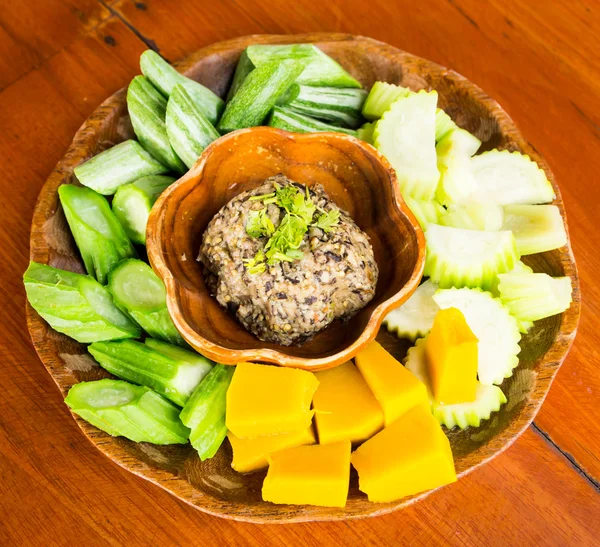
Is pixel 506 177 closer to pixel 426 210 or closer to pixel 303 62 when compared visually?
pixel 426 210

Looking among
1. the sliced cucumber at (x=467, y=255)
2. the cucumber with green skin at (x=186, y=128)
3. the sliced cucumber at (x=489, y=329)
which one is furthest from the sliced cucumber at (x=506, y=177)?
the cucumber with green skin at (x=186, y=128)

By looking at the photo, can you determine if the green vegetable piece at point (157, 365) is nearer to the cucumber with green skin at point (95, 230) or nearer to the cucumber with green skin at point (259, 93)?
the cucumber with green skin at point (95, 230)

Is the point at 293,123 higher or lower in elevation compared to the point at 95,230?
higher

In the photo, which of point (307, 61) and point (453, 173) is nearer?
point (453, 173)

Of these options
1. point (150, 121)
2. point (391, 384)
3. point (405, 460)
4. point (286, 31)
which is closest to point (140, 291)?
point (150, 121)

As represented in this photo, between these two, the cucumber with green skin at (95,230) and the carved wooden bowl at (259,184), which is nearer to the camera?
the carved wooden bowl at (259,184)

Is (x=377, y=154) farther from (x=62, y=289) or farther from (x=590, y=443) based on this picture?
(x=590, y=443)

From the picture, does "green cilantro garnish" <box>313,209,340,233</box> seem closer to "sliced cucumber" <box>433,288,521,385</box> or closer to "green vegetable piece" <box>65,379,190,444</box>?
"sliced cucumber" <box>433,288,521,385</box>
